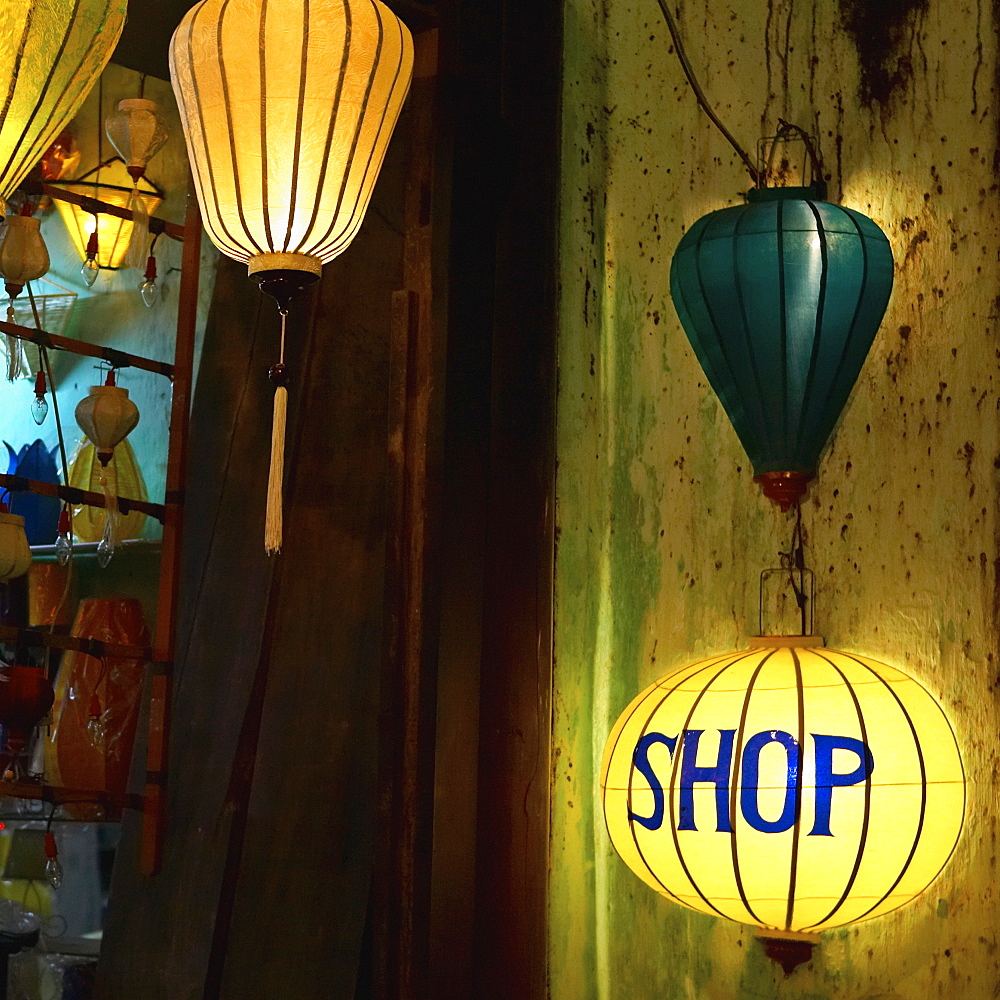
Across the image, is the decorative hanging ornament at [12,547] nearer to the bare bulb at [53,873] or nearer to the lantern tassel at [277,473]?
the bare bulb at [53,873]

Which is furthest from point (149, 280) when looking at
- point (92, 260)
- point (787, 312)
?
point (787, 312)

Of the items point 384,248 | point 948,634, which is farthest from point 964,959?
point 384,248

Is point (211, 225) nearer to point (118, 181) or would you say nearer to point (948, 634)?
point (948, 634)

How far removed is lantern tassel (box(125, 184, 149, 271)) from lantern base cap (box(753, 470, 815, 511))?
160cm

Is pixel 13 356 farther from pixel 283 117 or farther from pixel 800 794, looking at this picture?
pixel 800 794

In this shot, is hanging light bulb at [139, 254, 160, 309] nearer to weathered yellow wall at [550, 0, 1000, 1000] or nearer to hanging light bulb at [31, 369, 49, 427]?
hanging light bulb at [31, 369, 49, 427]

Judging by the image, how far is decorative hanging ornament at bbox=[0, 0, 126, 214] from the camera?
1.56 m

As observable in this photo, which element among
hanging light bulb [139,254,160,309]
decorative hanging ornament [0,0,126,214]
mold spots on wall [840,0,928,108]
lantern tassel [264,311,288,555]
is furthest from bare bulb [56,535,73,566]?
mold spots on wall [840,0,928,108]

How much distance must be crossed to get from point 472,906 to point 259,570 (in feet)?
2.89

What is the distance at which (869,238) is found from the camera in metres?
2.07

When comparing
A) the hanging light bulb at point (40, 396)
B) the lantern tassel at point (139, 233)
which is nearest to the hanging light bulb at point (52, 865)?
the hanging light bulb at point (40, 396)

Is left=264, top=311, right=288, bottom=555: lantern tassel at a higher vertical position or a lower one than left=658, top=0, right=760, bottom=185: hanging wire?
lower

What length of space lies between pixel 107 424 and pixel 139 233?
492 mm

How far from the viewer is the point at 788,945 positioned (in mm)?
2037
